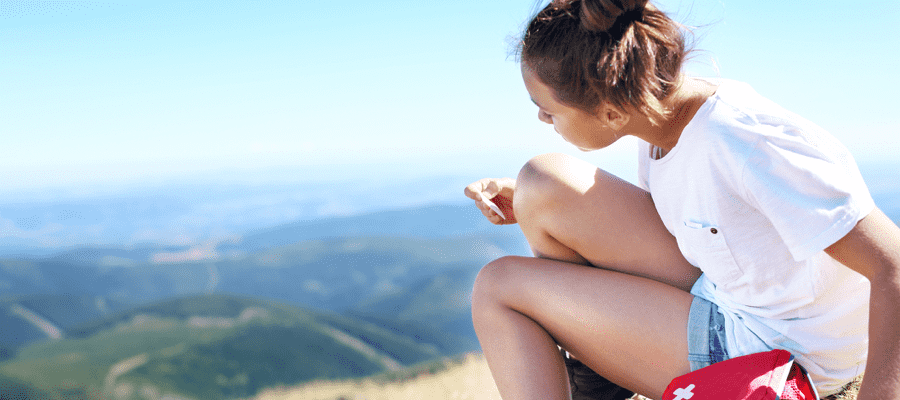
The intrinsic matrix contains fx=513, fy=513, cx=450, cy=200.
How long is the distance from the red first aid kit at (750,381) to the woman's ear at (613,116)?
0.59m

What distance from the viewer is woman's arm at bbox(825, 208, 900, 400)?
90 centimetres

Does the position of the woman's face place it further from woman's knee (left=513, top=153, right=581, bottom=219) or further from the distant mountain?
the distant mountain

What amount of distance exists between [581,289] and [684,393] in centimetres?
38

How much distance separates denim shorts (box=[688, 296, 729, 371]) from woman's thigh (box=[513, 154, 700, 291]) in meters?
0.20

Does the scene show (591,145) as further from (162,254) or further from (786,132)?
(162,254)

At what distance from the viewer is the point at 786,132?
97 cm

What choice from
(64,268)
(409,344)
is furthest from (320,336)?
(64,268)

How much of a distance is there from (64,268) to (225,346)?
15.9 m

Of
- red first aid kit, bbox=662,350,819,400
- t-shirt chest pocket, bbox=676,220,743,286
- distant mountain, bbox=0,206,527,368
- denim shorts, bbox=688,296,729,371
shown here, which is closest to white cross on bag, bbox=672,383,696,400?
red first aid kit, bbox=662,350,819,400

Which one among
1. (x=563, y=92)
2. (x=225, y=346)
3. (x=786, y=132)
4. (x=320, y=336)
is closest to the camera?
(x=786, y=132)

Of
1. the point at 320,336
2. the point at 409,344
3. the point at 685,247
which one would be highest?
the point at 685,247

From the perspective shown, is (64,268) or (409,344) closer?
(409,344)

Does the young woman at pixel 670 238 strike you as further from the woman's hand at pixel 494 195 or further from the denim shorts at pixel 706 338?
the woman's hand at pixel 494 195

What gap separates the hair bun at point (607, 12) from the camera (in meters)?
1.13
